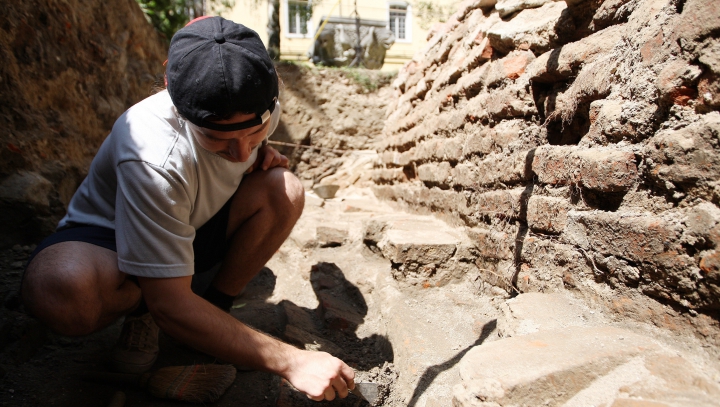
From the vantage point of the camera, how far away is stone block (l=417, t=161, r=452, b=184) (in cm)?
264

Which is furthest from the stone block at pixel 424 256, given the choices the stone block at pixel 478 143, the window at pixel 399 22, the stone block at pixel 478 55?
the window at pixel 399 22

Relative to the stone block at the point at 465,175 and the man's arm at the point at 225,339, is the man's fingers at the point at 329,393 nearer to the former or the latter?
the man's arm at the point at 225,339

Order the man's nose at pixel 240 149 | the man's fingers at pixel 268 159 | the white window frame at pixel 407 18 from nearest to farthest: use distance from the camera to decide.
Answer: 1. the man's nose at pixel 240 149
2. the man's fingers at pixel 268 159
3. the white window frame at pixel 407 18

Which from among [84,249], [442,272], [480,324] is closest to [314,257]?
[442,272]

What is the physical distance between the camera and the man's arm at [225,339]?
126 cm

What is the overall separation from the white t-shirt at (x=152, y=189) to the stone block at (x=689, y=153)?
4.33 feet

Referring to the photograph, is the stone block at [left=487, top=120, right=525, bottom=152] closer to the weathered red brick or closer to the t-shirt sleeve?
the weathered red brick

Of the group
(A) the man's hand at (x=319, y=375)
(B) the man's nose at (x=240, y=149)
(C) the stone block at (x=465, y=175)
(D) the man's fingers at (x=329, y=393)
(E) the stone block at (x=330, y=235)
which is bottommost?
(E) the stone block at (x=330, y=235)

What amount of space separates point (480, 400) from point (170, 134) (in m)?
1.18

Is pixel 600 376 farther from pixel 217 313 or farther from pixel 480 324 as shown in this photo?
pixel 217 313

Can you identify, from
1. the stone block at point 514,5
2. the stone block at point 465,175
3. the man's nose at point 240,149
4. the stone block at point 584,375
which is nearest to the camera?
the stone block at point 584,375

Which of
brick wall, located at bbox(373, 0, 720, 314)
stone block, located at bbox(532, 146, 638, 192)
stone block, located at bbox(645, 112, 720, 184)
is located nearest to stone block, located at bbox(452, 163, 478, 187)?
brick wall, located at bbox(373, 0, 720, 314)

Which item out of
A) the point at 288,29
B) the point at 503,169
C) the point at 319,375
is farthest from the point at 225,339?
the point at 288,29

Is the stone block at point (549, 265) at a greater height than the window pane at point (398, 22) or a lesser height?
lesser
